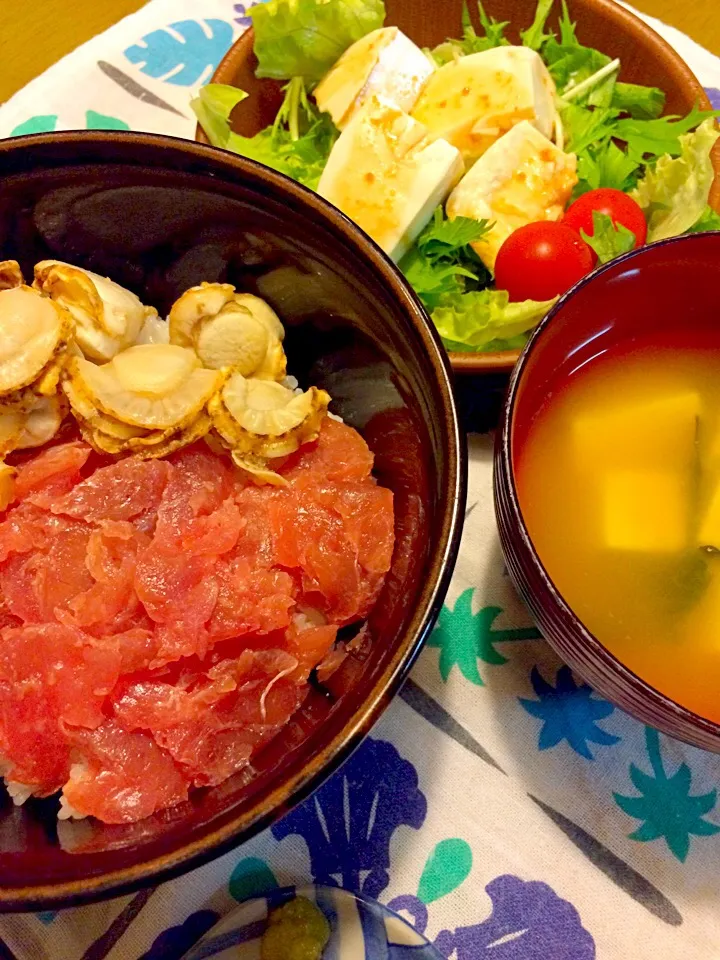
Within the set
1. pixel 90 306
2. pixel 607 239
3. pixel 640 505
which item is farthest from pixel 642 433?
pixel 90 306

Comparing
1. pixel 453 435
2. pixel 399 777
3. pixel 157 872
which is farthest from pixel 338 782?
pixel 453 435

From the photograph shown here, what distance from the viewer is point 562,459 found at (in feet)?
3.17

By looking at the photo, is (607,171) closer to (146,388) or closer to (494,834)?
(146,388)

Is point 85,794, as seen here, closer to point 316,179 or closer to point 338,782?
point 338,782

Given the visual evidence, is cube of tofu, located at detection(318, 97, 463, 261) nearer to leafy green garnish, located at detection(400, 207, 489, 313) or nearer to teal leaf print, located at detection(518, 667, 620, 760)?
leafy green garnish, located at detection(400, 207, 489, 313)

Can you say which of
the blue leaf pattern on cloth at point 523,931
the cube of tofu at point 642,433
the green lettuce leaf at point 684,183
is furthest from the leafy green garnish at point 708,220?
the blue leaf pattern on cloth at point 523,931

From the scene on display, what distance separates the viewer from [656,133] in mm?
1420

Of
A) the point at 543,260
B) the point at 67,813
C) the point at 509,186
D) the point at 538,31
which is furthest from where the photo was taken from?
the point at 538,31

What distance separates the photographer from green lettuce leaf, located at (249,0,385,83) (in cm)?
141

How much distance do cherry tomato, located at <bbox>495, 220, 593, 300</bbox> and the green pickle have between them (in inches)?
38.6

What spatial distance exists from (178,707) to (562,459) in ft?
1.78

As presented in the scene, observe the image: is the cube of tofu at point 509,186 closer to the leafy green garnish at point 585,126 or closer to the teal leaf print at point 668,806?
the leafy green garnish at point 585,126

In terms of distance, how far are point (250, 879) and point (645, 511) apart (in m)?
0.65

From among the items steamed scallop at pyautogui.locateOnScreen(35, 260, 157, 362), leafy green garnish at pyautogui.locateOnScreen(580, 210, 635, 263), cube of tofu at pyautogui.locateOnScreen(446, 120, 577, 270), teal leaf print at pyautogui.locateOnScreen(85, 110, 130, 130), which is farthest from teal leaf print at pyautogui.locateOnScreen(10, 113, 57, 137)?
leafy green garnish at pyautogui.locateOnScreen(580, 210, 635, 263)
